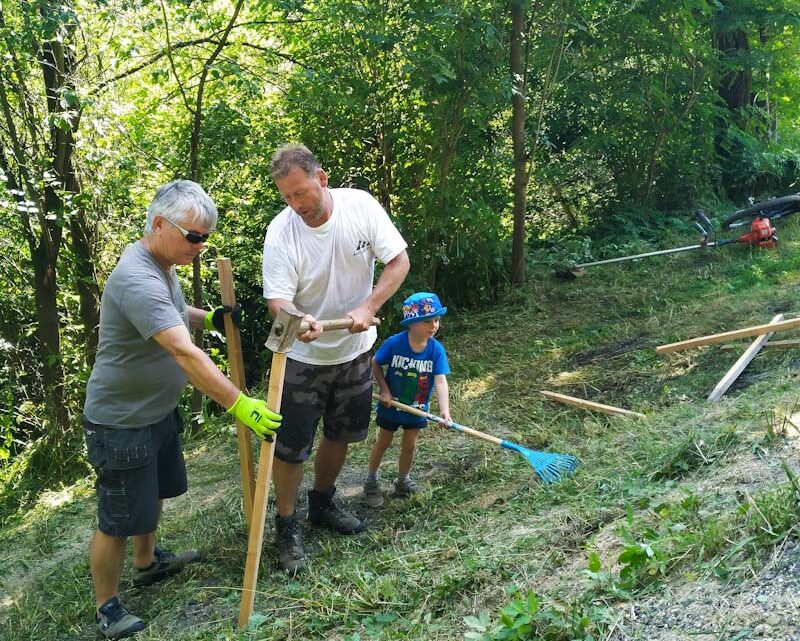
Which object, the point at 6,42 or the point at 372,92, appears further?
the point at 372,92

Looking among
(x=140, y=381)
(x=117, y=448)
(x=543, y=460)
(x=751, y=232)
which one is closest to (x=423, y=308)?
(x=543, y=460)

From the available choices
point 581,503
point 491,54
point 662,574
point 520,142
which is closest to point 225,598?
point 581,503

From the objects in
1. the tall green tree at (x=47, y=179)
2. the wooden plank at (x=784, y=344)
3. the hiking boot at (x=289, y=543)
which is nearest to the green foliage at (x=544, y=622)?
the hiking boot at (x=289, y=543)

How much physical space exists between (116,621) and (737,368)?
4.28m

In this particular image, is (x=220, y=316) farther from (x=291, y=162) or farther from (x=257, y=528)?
(x=257, y=528)

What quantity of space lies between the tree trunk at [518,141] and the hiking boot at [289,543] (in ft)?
19.1

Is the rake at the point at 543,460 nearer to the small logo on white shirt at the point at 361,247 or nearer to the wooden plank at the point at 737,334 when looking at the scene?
the small logo on white shirt at the point at 361,247

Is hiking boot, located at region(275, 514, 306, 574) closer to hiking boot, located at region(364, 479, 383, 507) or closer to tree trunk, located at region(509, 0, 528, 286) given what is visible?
hiking boot, located at region(364, 479, 383, 507)

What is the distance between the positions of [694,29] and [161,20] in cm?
753

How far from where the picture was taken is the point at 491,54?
25.6ft

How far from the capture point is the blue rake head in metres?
4.25

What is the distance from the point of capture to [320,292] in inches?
152

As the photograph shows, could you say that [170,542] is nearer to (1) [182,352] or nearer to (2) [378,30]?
(1) [182,352]

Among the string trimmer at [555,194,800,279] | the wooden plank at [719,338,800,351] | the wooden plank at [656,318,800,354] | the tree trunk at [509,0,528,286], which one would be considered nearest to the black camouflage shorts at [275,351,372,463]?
the wooden plank at [656,318,800,354]
